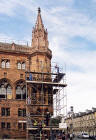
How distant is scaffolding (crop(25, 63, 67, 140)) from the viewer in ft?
140

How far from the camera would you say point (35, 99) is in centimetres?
4459

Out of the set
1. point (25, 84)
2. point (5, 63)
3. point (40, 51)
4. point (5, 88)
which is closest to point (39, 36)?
point (40, 51)

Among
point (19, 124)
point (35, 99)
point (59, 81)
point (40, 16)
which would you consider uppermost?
point (40, 16)

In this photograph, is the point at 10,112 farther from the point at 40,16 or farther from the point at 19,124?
the point at 40,16

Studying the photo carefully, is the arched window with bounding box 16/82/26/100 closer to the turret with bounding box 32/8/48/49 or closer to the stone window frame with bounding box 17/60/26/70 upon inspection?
the stone window frame with bounding box 17/60/26/70

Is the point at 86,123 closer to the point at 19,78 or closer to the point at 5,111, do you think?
the point at 19,78

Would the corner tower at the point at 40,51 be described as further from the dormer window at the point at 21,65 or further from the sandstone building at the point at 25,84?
the dormer window at the point at 21,65

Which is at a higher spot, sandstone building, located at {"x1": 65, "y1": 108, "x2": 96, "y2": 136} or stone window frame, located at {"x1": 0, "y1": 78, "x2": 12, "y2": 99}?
stone window frame, located at {"x1": 0, "y1": 78, "x2": 12, "y2": 99}

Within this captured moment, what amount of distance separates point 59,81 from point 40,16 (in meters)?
12.5

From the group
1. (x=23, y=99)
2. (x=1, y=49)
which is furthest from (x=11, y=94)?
(x=1, y=49)

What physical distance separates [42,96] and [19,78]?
5055 millimetres

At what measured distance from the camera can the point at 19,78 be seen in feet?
150

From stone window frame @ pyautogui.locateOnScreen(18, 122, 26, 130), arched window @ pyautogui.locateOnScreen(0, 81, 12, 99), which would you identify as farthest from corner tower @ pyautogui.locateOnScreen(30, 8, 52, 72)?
stone window frame @ pyautogui.locateOnScreen(18, 122, 26, 130)

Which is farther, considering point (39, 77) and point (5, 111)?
point (39, 77)
